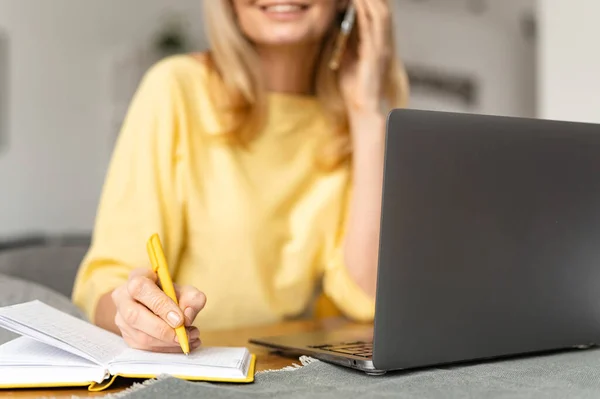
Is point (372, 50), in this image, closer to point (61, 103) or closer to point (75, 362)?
point (75, 362)

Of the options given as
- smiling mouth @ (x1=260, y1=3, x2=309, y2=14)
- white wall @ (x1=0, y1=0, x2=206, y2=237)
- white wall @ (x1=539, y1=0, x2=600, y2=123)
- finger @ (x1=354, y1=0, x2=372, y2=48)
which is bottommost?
white wall @ (x1=0, y1=0, x2=206, y2=237)

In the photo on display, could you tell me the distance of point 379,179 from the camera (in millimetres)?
1275

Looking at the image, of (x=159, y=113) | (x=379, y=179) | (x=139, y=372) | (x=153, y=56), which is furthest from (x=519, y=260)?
(x=153, y=56)

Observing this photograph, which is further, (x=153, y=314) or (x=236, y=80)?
(x=236, y=80)


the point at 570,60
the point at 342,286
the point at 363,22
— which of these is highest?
the point at 363,22

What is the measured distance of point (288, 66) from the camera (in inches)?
52.9

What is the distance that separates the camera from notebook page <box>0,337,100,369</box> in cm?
64

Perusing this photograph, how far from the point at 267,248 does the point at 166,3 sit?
3.13 metres

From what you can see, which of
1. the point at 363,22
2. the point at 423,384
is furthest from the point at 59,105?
the point at 423,384

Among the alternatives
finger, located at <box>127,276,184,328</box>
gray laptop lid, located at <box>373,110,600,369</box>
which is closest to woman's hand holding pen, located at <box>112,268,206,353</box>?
finger, located at <box>127,276,184,328</box>

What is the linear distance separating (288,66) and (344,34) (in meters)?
0.12

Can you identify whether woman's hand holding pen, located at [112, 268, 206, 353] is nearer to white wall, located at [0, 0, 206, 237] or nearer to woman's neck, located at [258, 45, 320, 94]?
woman's neck, located at [258, 45, 320, 94]

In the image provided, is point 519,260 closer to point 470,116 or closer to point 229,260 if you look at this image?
point 470,116

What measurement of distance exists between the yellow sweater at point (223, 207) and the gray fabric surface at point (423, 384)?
50 centimetres
